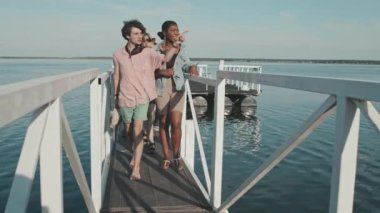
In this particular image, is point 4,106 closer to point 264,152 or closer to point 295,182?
point 295,182

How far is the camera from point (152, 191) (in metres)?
4.15

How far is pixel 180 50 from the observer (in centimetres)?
484

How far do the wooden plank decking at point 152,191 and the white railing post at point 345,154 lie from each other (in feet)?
7.33

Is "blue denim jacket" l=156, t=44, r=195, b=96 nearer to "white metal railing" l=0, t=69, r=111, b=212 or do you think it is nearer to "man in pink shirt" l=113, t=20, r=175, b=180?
"man in pink shirt" l=113, t=20, r=175, b=180

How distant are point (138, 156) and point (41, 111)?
119 inches

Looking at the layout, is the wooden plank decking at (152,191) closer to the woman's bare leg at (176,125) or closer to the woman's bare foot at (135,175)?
the woman's bare foot at (135,175)

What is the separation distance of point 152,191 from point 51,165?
8.59 feet

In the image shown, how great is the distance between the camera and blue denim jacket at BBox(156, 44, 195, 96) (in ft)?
15.8

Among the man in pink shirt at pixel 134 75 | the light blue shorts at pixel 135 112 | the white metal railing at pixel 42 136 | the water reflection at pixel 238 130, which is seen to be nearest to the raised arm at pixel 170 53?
the man in pink shirt at pixel 134 75

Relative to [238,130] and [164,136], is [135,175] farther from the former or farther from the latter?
[238,130]

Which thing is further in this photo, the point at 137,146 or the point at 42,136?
the point at 137,146

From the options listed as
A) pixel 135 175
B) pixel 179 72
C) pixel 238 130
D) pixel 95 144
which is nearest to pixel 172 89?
pixel 179 72

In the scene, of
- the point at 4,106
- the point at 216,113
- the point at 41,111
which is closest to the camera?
the point at 4,106

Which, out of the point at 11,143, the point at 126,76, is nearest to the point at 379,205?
the point at 126,76
